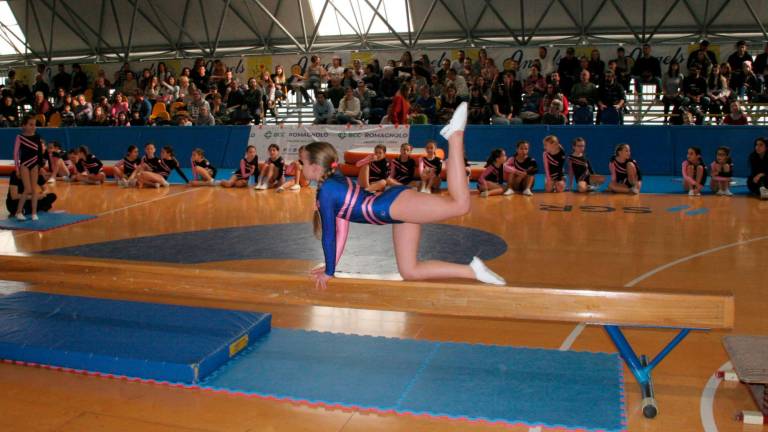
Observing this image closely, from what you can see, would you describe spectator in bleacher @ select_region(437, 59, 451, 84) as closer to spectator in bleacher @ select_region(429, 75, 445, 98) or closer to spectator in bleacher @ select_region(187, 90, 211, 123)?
spectator in bleacher @ select_region(429, 75, 445, 98)

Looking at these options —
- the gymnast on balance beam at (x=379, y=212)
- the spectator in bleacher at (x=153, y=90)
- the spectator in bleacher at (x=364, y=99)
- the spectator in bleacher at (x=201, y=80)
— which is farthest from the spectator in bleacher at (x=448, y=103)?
the gymnast on balance beam at (x=379, y=212)

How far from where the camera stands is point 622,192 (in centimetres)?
1327

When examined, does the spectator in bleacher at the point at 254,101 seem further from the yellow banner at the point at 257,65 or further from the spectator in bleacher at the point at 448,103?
the spectator in bleacher at the point at 448,103

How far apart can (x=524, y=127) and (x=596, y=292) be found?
39.0ft

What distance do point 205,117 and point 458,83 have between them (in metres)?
6.62

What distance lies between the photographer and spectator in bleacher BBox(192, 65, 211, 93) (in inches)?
828

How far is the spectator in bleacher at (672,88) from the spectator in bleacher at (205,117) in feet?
36.7

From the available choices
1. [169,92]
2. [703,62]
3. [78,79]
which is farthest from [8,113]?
[703,62]

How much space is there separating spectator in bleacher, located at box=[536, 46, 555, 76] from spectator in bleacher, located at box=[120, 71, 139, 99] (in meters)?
12.1

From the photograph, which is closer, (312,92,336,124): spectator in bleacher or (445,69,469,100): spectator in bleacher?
(445,69,469,100): spectator in bleacher

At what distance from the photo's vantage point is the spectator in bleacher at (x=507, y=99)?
16562 millimetres

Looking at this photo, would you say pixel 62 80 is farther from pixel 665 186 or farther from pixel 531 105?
pixel 665 186

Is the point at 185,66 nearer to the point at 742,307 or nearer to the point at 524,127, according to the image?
the point at 524,127

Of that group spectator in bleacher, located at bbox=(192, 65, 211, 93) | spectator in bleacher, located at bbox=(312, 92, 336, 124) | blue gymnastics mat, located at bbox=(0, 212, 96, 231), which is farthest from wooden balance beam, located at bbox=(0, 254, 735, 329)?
spectator in bleacher, located at bbox=(192, 65, 211, 93)
